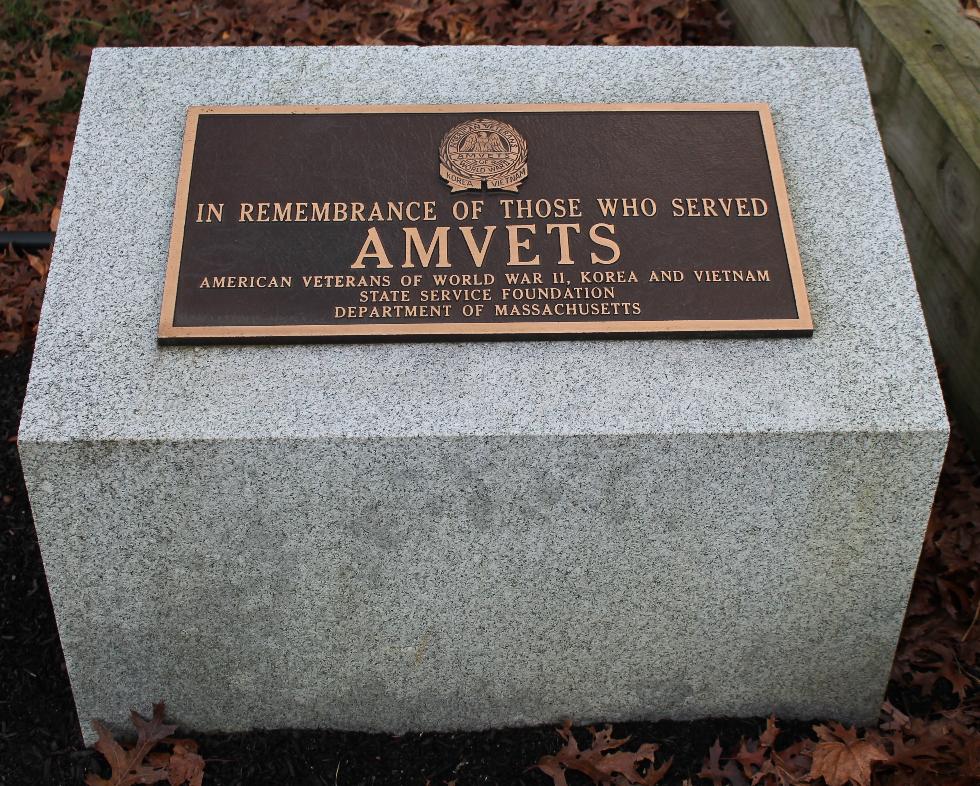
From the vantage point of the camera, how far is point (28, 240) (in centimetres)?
439

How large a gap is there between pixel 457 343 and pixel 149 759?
1458 millimetres

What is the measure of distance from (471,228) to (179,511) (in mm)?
1050

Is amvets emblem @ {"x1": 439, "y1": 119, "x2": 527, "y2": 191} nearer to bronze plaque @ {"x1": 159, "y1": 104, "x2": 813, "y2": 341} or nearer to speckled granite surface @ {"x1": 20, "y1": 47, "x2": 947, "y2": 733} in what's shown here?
bronze plaque @ {"x1": 159, "y1": 104, "x2": 813, "y2": 341}

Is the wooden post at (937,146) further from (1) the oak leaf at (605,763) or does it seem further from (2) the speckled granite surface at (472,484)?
(1) the oak leaf at (605,763)

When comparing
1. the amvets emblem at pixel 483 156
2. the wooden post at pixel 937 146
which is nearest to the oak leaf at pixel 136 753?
the amvets emblem at pixel 483 156

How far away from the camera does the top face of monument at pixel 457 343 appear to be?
101 inches

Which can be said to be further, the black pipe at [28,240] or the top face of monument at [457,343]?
the black pipe at [28,240]

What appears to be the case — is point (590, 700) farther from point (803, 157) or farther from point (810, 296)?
point (803, 157)

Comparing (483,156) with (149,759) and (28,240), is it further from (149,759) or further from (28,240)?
(28,240)

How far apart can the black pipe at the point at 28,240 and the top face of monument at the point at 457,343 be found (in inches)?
56.6

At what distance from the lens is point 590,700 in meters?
3.02

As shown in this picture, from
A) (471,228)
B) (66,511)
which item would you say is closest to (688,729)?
(471,228)

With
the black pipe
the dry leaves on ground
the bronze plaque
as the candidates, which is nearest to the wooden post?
the bronze plaque

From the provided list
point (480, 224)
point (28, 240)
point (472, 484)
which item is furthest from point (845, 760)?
point (28, 240)
